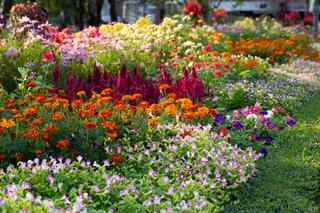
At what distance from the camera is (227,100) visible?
284 inches

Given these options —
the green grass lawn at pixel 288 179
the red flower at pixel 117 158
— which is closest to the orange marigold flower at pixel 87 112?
the red flower at pixel 117 158

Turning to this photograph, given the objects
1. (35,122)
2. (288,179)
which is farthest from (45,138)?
(288,179)

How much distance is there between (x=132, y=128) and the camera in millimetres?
5375

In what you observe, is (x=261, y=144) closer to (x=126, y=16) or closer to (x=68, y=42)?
(x=68, y=42)

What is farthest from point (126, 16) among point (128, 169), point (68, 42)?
point (128, 169)

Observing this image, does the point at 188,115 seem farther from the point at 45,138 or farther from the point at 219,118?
the point at 45,138

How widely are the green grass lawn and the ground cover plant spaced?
76 millimetres

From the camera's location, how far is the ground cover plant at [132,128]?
4.09 meters

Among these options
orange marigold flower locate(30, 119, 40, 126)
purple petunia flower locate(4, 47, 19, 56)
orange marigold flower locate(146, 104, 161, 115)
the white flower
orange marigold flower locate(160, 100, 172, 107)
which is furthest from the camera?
purple petunia flower locate(4, 47, 19, 56)

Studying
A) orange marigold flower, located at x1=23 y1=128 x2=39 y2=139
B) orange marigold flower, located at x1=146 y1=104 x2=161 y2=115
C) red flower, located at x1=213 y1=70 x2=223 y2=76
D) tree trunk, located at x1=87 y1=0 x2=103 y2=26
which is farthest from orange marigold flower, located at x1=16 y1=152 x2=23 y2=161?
tree trunk, located at x1=87 y1=0 x2=103 y2=26

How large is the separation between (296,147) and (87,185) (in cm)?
235

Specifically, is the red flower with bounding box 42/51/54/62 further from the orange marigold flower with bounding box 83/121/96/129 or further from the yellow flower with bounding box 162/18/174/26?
the yellow flower with bounding box 162/18/174/26

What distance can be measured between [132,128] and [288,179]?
1414 millimetres

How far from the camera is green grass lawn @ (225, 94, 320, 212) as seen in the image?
14.6ft
